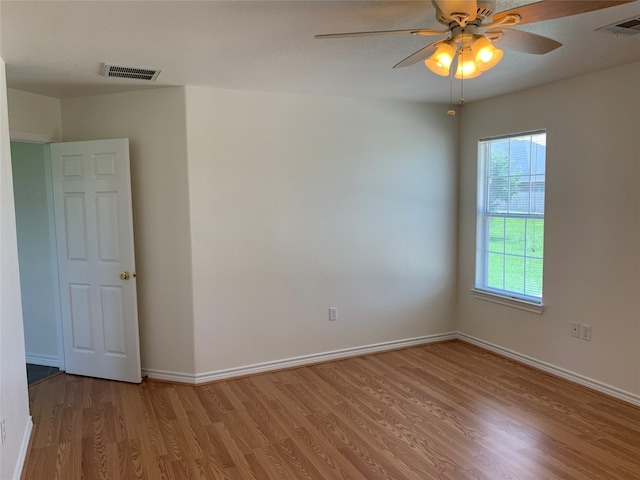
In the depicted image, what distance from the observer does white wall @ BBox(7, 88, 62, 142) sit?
3434 mm

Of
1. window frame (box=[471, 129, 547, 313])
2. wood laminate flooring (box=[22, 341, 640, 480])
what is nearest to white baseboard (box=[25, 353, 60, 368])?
wood laminate flooring (box=[22, 341, 640, 480])

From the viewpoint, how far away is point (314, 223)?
401cm

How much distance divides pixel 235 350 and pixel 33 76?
99.1 inches

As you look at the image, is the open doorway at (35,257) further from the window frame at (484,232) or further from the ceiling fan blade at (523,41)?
the window frame at (484,232)

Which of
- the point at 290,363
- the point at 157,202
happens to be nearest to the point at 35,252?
the point at 157,202

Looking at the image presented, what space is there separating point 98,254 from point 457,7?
127 inches

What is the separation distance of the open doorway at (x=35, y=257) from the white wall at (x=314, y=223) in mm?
1538

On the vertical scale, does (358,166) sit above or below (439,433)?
→ above

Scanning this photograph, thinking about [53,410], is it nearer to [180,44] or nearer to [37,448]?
[37,448]

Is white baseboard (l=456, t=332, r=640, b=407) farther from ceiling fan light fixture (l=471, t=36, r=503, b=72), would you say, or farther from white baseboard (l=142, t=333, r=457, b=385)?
ceiling fan light fixture (l=471, t=36, r=503, b=72)

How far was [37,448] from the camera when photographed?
2703mm

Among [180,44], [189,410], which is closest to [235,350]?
[189,410]

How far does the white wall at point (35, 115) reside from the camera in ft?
11.3

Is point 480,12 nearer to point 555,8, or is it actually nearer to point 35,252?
point 555,8
